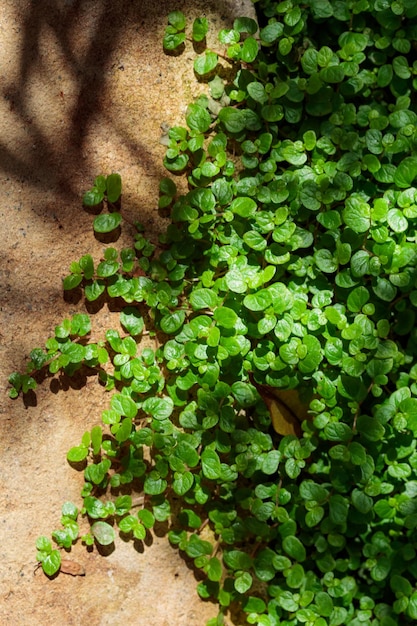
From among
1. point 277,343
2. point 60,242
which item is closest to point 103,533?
point 277,343

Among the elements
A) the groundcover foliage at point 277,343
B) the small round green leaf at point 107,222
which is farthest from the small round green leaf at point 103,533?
the small round green leaf at point 107,222

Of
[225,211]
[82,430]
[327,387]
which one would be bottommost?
[82,430]

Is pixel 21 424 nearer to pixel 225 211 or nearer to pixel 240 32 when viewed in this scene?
pixel 225 211

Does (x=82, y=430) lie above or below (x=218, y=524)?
above

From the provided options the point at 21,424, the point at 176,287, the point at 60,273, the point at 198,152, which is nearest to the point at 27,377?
the point at 21,424

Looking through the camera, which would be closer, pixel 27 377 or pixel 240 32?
pixel 27 377

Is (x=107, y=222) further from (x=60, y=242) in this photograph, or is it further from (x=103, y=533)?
(x=103, y=533)

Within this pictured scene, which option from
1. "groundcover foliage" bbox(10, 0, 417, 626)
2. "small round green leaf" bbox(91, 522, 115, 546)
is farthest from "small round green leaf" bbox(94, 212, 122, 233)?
"small round green leaf" bbox(91, 522, 115, 546)
